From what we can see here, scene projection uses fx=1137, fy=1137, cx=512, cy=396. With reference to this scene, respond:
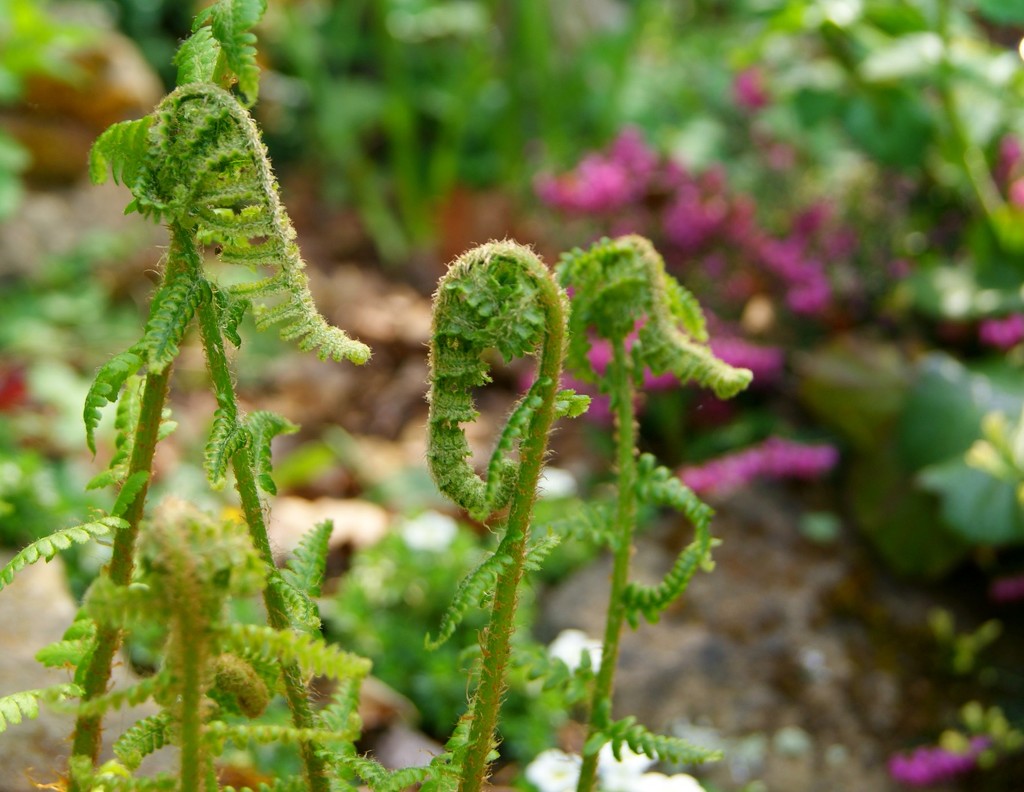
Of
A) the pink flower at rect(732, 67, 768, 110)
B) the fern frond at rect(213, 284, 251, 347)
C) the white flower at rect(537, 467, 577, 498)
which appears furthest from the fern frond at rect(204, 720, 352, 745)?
the pink flower at rect(732, 67, 768, 110)

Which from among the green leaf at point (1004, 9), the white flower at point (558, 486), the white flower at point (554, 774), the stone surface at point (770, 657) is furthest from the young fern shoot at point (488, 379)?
the green leaf at point (1004, 9)

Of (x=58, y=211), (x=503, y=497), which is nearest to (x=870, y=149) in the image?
(x=503, y=497)

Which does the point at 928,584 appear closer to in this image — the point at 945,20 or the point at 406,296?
the point at 945,20

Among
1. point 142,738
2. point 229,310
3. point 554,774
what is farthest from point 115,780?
point 554,774

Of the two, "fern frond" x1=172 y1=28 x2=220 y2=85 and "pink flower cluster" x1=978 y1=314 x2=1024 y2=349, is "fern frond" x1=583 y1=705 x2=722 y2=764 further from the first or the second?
"pink flower cluster" x1=978 y1=314 x2=1024 y2=349

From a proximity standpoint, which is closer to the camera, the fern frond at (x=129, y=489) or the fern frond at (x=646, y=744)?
the fern frond at (x=129, y=489)

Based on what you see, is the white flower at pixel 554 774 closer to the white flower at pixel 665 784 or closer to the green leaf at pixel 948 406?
the white flower at pixel 665 784
